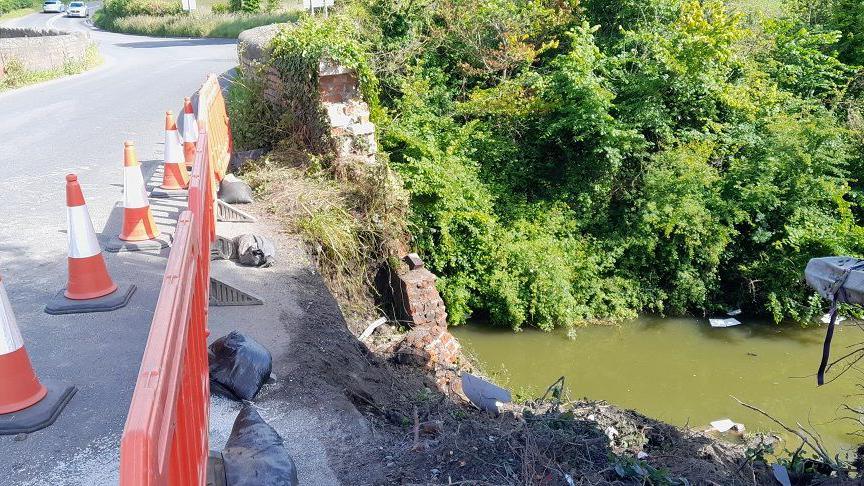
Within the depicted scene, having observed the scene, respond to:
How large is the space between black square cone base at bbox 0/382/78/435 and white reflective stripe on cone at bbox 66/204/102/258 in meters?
1.17

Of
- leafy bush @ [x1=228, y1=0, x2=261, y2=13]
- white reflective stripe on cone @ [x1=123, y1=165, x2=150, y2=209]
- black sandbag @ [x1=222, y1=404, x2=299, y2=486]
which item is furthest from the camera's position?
leafy bush @ [x1=228, y1=0, x2=261, y2=13]

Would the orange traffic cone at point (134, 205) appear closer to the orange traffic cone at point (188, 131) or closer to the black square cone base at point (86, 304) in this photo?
the black square cone base at point (86, 304)

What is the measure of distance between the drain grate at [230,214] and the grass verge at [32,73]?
394 inches

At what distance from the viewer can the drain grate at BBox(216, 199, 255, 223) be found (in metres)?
7.06

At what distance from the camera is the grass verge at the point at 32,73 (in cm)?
1480

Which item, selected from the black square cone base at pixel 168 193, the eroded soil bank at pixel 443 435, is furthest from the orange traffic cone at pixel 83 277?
the black square cone base at pixel 168 193

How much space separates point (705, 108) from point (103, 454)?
11.4 m

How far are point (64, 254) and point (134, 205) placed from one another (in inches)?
28.0

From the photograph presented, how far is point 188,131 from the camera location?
753 cm

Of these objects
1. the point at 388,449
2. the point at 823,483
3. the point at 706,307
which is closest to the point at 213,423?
the point at 388,449

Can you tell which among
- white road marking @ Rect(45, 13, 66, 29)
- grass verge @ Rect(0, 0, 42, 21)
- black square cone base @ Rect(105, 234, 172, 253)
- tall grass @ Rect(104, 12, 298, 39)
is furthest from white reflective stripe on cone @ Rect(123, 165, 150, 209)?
grass verge @ Rect(0, 0, 42, 21)

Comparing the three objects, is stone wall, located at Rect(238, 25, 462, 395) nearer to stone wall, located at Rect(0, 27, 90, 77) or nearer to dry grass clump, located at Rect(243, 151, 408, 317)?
dry grass clump, located at Rect(243, 151, 408, 317)

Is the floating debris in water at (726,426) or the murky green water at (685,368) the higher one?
the floating debris in water at (726,426)

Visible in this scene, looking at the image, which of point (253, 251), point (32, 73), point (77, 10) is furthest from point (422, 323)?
point (77, 10)
